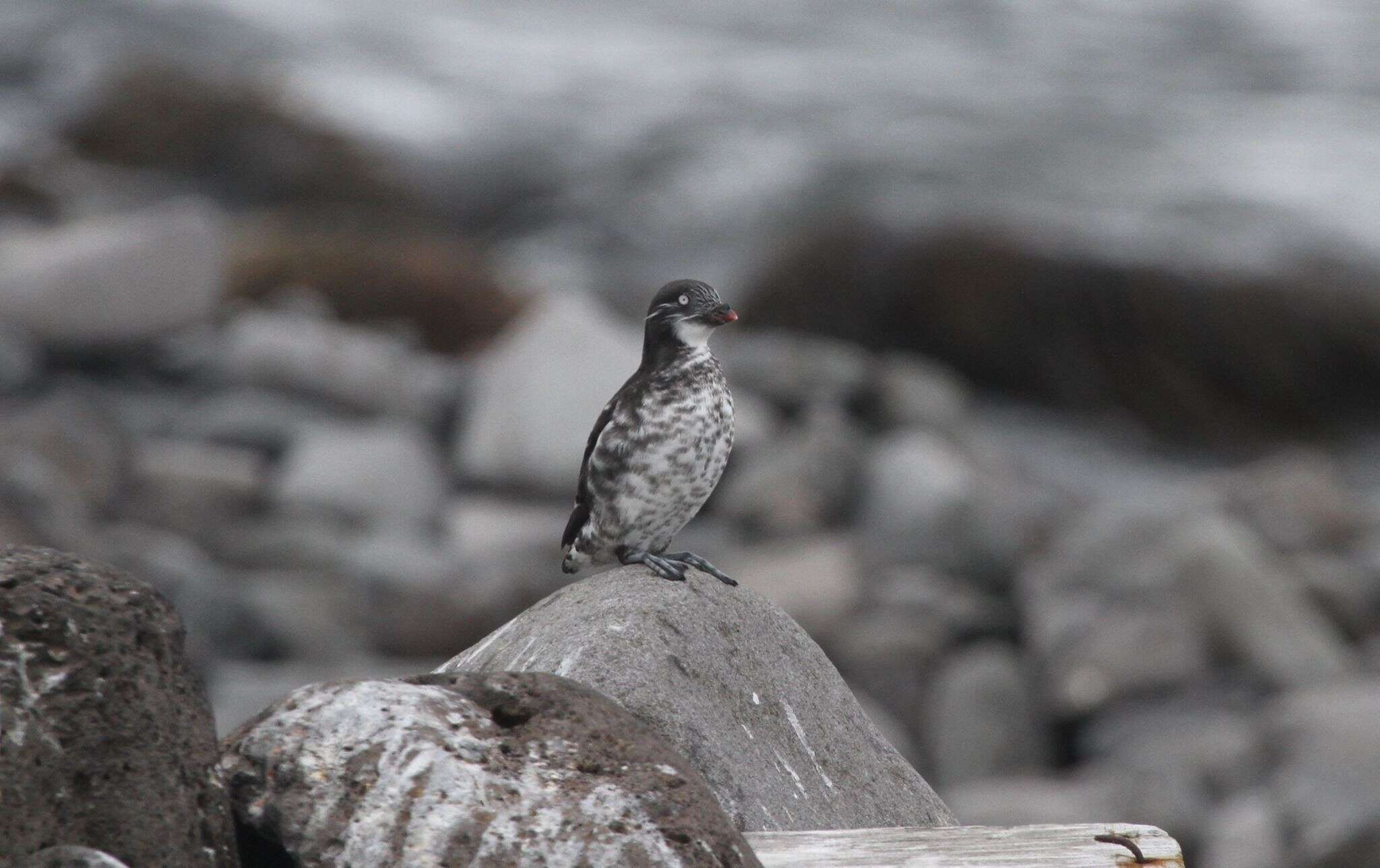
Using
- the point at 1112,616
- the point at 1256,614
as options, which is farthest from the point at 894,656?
the point at 1256,614

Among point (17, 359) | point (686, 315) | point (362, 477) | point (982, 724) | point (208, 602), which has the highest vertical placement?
point (686, 315)

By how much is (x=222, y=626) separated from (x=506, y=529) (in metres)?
3.98

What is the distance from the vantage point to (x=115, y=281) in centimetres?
2120

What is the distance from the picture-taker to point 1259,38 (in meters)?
39.2

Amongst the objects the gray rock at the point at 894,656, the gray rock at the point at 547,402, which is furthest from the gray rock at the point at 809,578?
the gray rock at the point at 547,402

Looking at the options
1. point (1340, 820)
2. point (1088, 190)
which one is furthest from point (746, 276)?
point (1340, 820)

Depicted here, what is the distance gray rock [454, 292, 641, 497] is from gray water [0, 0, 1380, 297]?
869cm

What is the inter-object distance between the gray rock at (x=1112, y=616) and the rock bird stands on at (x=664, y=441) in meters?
10.3

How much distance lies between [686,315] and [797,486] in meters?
13.7

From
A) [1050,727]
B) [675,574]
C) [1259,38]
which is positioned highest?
[1259,38]

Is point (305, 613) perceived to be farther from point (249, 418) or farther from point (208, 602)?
point (249, 418)

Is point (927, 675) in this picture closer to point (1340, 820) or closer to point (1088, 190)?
point (1340, 820)

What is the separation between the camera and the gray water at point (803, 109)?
29.9 metres

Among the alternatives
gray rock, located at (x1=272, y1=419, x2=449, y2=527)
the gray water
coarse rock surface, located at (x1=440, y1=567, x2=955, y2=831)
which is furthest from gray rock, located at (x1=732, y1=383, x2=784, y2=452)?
coarse rock surface, located at (x1=440, y1=567, x2=955, y2=831)
